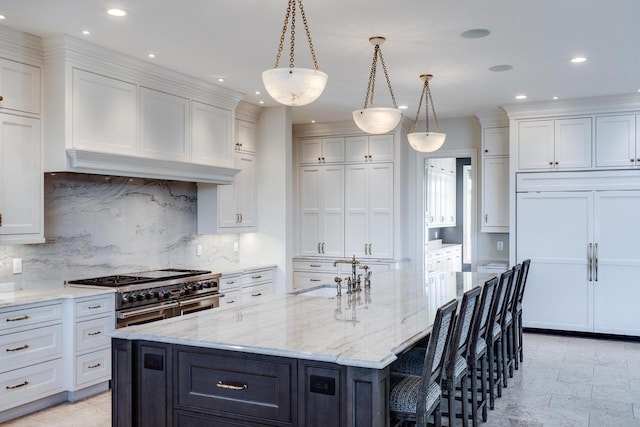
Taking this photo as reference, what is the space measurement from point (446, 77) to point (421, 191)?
252 cm

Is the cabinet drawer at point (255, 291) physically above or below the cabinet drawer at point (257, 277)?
below

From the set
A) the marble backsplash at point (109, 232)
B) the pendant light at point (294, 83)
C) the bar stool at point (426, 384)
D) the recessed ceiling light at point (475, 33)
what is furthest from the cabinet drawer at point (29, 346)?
the recessed ceiling light at point (475, 33)

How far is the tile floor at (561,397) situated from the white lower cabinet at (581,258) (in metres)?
0.59

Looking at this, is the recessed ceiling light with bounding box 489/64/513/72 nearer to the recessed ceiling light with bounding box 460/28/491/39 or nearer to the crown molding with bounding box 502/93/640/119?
the recessed ceiling light with bounding box 460/28/491/39

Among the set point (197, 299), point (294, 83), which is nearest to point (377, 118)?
point (294, 83)

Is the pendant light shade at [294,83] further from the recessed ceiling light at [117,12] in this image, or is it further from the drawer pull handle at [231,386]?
the drawer pull handle at [231,386]

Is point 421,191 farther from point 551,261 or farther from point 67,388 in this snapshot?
point 67,388

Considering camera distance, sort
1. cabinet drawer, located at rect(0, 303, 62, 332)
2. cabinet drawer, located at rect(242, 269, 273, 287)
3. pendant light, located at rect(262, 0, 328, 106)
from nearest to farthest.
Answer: pendant light, located at rect(262, 0, 328, 106) → cabinet drawer, located at rect(0, 303, 62, 332) → cabinet drawer, located at rect(242, 269, 273, 287)

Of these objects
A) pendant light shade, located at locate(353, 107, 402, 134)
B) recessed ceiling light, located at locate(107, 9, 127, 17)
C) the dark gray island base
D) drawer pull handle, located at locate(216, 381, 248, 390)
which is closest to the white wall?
pendant light shade, located at locate(353, 107, 402, 134)

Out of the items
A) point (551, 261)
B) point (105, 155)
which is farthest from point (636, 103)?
point (105, 155)

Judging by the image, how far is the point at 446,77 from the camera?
5355 mm

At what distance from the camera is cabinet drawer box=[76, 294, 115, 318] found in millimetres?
4188

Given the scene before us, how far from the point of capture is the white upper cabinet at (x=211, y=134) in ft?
18.1

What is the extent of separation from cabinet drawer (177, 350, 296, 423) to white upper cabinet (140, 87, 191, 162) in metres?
2.79
